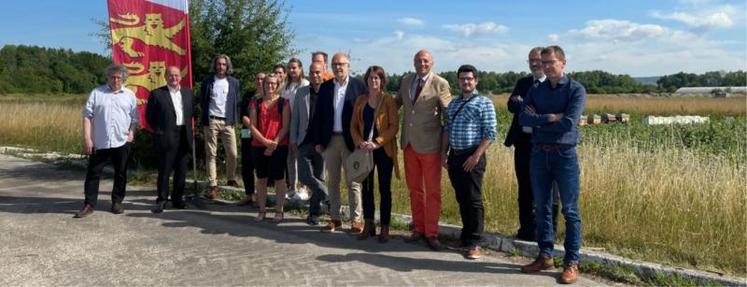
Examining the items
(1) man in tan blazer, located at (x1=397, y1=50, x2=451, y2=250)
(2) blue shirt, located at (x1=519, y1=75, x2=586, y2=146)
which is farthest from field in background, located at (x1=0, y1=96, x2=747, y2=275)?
(2) blue shirt, located at (x1=519, y1=75, x2=586, y2=146)

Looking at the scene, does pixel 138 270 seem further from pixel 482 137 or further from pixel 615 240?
pixel 615 240

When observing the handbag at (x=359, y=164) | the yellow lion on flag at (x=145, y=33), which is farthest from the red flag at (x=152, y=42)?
the handbag at (x=359, y=164)

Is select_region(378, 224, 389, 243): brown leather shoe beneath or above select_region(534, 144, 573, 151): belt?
beneath

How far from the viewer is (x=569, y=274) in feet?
16.1

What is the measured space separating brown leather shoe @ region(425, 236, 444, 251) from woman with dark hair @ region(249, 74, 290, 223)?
6.22ft

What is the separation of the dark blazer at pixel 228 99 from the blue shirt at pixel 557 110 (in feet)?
14.5

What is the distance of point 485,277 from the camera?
5.04 metres

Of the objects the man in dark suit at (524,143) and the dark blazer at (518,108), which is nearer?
the man in dark suit at (524,143)

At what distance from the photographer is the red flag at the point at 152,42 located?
318 inches

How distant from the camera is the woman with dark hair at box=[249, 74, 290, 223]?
22.3ft

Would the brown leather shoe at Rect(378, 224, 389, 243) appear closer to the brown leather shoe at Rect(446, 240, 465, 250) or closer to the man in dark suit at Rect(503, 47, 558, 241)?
the brown leather shoe at Rect(446, 240, 465, 250)

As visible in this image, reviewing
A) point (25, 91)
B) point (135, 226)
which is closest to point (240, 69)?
point (135, 226)

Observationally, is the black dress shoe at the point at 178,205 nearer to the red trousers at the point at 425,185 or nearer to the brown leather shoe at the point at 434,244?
the red trousers at the point at 425,185

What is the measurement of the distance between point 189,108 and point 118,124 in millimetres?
852
